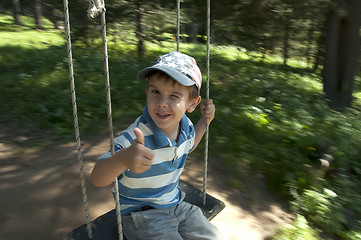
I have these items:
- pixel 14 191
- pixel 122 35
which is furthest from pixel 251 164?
pixel 122 35

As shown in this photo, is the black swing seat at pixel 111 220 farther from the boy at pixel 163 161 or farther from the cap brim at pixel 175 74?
the cap brim at pixel 175 74

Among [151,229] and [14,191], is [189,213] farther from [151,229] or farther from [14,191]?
[14,191]

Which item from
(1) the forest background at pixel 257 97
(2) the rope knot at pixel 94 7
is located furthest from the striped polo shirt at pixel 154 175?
(1) the forest background at pixel 257 97

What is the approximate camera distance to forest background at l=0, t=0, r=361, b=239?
2879mm

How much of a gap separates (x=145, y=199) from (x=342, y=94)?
4.73 metres

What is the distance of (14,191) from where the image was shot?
7.54 feet

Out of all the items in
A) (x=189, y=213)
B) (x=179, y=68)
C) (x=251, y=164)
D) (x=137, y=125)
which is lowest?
(x=251, y=164)

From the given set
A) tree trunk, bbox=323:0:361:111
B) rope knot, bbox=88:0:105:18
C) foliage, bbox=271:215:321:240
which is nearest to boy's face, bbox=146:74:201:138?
rope knot, bbox=88:0:105:18

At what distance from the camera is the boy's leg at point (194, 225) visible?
5.51 feet

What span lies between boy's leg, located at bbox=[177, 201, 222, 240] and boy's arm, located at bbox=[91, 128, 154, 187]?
0.60 meters

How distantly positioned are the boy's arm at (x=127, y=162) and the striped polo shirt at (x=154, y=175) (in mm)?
228

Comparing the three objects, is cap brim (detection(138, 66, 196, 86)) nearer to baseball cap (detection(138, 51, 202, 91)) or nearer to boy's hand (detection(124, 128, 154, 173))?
baseball cap (detection(138, 51, 202, 91))

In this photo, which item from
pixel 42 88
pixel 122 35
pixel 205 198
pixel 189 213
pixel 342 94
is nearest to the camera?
pixel 189 213

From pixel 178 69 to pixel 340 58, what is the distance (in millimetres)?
4630
